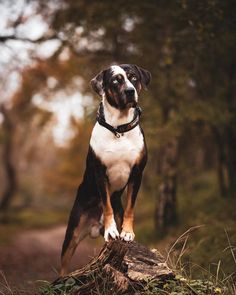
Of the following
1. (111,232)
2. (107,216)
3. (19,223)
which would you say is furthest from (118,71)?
(19,223)

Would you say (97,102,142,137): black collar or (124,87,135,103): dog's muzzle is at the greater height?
(124,87,135,103): dog's muzzle

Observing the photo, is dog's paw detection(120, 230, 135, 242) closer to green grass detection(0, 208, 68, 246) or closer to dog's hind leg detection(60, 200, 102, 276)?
dog's hind leg detection(60, 200, 102, 276)

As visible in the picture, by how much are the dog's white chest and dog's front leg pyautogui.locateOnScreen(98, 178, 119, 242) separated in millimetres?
130

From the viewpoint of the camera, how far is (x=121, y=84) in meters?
4.22

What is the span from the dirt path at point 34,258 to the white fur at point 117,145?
112 inches

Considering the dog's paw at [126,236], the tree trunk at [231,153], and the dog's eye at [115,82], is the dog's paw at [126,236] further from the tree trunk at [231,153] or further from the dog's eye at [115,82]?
the tree trunk at [231,153]

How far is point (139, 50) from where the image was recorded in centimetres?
1277

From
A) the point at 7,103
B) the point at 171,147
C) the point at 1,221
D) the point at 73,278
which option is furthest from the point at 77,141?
the point at 73,278

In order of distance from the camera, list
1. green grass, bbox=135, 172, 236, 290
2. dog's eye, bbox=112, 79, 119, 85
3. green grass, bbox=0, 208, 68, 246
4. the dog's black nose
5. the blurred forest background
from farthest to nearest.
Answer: green grass, bbox=0, 208, 68, 246 → the blurred forest background → green grass, bbox=135, 172, 236, 290 → dog's eye, bbox=112, 79, 119, 85 → the dog's black nose

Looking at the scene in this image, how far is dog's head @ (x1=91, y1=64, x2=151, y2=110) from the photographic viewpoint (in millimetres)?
4172

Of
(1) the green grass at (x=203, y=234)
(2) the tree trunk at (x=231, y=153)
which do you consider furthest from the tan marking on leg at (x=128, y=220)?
(2) the tree trunk at (x=231, y=153)

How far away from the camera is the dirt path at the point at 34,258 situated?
8039 mm

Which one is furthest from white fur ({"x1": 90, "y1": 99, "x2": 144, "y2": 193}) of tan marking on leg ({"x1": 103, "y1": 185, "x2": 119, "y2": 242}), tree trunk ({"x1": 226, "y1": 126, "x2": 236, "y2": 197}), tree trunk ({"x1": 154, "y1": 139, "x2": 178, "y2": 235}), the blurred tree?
tree trunk ({"x1": 226, "y1": 126, "x2": 236, "y2": 197})

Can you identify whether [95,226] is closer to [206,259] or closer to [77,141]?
[206,259]
